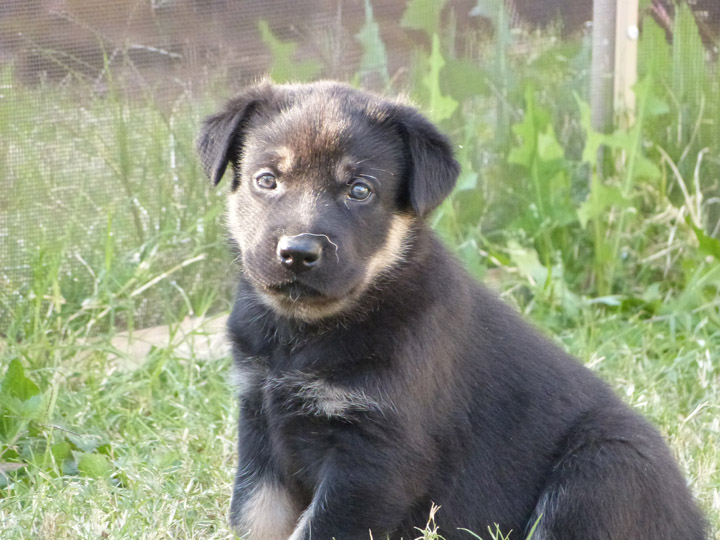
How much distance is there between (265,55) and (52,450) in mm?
2485

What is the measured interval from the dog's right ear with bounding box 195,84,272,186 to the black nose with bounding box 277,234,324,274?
49cm

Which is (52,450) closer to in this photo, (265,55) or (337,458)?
(337,458)

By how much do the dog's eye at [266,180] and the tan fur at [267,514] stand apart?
102 centimetres

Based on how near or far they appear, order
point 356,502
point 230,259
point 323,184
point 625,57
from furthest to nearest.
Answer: point 625,57 < point 230,259 < point 323,184 < point 356,502

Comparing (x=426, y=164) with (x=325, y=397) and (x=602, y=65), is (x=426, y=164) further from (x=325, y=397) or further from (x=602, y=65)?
(x=602, y=65)

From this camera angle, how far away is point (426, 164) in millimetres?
3459

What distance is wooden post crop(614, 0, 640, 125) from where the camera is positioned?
20.1 ft

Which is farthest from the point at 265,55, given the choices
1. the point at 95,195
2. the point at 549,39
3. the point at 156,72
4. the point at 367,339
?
the point at 367,339

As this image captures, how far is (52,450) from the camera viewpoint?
416cm

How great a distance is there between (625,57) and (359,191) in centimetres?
335

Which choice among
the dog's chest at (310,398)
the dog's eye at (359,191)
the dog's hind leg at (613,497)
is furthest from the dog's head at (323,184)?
the dog's hind leg at (613,497)

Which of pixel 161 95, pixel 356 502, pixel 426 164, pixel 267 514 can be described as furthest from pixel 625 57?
pixel 356 502

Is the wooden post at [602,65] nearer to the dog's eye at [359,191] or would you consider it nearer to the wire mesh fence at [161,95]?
the wire mesh fence at [161,95]

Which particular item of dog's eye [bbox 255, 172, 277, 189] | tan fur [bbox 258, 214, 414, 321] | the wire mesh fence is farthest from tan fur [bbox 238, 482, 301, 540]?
the wire mesh fence
